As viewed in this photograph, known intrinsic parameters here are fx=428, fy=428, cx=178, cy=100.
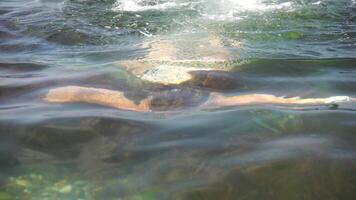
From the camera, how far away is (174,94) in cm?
374

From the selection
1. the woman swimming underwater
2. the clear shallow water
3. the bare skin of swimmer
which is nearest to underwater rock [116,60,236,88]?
the woman swimming underwater

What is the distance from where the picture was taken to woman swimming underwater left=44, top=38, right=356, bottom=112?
3.49 m

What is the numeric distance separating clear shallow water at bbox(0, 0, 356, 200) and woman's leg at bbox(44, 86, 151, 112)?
5.2 inches

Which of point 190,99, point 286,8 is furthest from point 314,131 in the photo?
point 286,8

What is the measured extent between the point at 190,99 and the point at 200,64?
3.65 feet

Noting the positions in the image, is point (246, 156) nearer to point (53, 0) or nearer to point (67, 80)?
point (67, 80)

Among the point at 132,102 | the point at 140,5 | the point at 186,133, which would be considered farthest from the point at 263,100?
the point at 140,5

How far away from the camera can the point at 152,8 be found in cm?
774

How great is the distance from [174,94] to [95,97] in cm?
68

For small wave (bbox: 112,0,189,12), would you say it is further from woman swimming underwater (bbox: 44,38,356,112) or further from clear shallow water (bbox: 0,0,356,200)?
woman swimming underwater (bbox: 44,38,356,112)

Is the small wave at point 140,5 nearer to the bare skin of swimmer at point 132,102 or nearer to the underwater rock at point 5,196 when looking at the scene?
the bare skin of swimmer at point 132,102

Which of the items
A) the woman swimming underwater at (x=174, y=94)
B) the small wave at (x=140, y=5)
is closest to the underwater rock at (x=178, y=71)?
the woman swimming underwater at (x=174, y=94)

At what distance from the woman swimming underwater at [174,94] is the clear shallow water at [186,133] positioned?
145 millimetres

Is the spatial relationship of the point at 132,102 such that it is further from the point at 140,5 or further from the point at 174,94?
the point at 140,5
